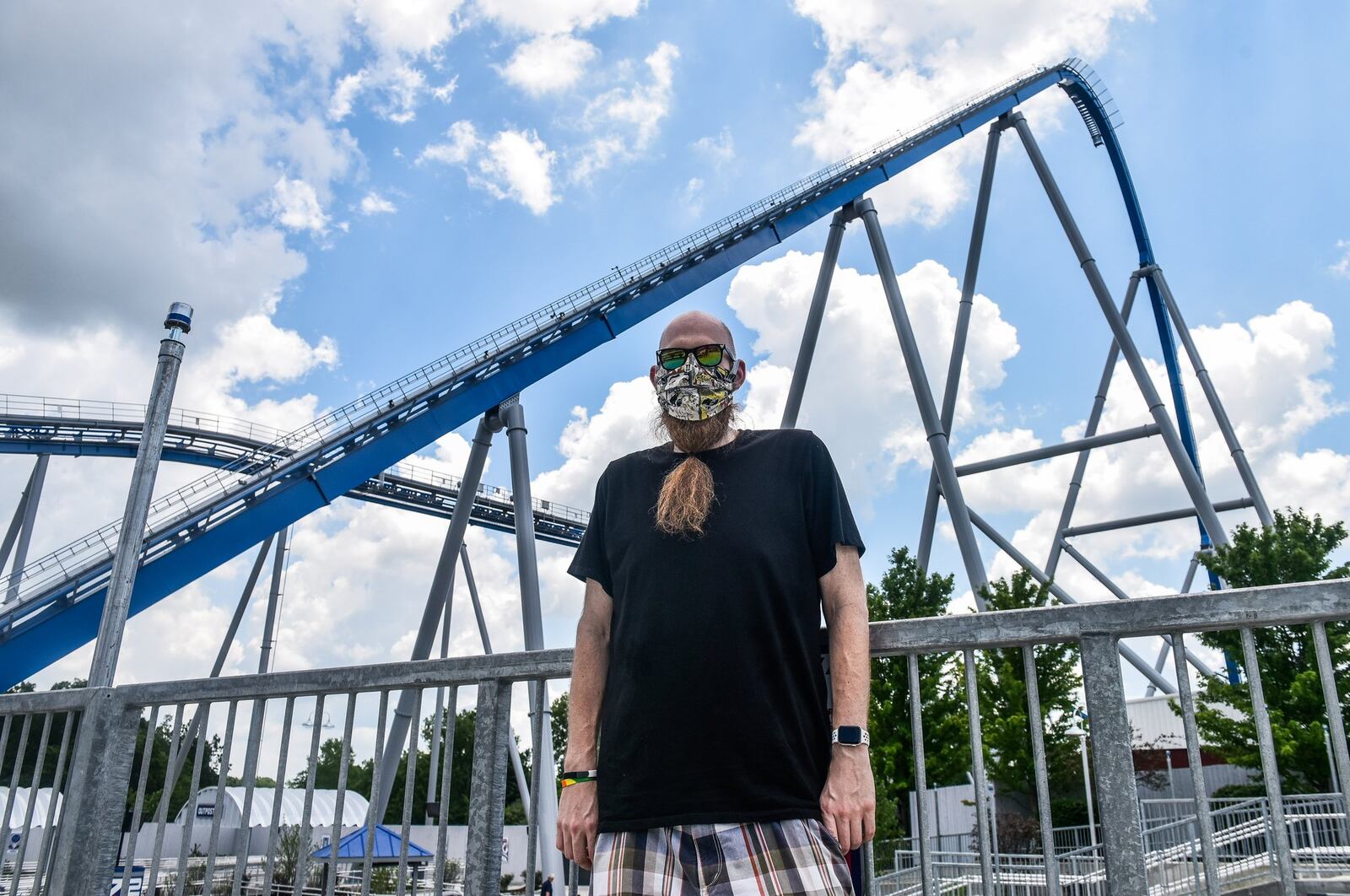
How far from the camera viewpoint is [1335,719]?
1.64 meters

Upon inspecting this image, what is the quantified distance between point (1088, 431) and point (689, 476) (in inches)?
824

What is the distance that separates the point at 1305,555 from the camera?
A: 592 inches

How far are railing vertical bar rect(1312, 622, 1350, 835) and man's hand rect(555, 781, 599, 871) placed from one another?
4.33 feet

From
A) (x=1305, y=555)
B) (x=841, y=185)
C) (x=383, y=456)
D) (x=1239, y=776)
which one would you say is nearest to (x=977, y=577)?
(x=1305, y=555)

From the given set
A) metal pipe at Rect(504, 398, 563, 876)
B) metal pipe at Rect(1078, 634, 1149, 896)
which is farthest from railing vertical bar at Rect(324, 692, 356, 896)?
metal pipe at Rect(504, 398, 563, 876)

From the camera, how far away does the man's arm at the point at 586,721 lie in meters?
1.80

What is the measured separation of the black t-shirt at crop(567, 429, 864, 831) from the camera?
1635 mm

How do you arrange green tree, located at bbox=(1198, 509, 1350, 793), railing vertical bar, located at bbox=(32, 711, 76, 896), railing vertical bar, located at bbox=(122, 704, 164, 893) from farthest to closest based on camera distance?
1. green tree, located at bbox=(1198, 509, 1350, 793)
2. railing vertical bar, located at bbox=(32, 711, 76, 896)
3. railing vertical bar, located at bbox=(122, 704, 164, 893)

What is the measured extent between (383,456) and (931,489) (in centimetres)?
1080

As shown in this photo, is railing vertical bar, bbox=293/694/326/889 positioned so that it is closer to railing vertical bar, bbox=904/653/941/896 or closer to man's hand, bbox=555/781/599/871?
man's hand, bbox=555/781/599/871

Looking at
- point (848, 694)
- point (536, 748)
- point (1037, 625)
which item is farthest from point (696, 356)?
point (536, 748)

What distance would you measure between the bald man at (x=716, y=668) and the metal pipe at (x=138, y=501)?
4.50 m

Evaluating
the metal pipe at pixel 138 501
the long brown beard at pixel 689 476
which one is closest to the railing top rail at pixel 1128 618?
the long brown beard at pixel 689 476

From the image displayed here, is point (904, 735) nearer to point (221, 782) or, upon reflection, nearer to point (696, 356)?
point (221, 782)
